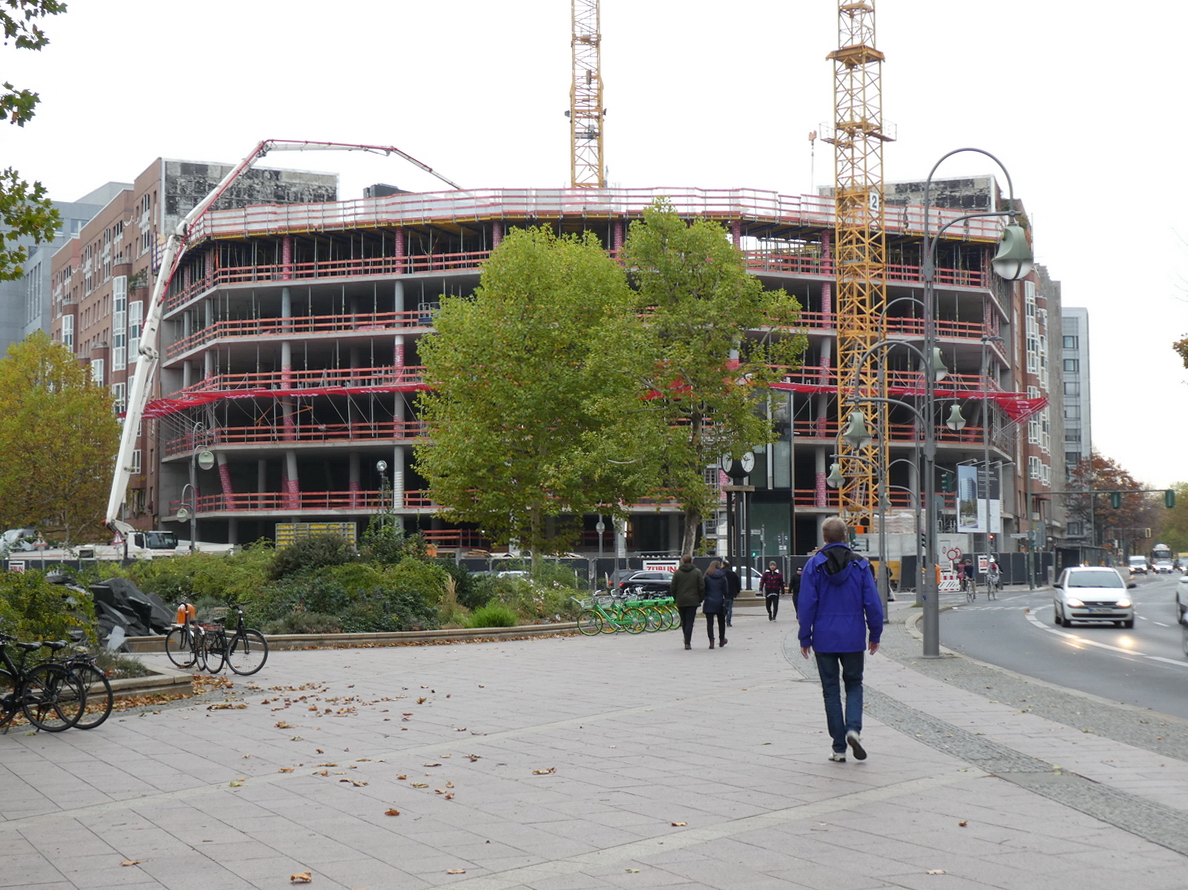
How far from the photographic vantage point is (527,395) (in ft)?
144

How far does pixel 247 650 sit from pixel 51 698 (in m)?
7.19

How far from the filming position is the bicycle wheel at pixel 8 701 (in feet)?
40.2

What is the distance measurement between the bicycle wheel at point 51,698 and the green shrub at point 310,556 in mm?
14924

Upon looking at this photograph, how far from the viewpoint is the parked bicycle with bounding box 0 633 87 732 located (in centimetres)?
1225

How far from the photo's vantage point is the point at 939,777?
9.05 metres

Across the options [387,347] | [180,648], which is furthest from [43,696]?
[387,347]

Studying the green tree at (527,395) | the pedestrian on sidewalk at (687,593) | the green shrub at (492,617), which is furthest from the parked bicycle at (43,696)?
the green tree at (527,395)

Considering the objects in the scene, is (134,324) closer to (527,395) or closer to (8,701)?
(527,395)

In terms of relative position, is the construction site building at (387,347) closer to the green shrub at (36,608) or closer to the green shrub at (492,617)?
the green shrub at (492,617)

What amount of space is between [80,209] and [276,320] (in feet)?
228

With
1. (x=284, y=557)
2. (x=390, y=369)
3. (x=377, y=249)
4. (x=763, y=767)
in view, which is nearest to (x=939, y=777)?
(x=763, y=767)

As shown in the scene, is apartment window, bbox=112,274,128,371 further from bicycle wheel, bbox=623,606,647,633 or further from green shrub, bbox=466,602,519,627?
green shrub, bbox=466,602,519,627

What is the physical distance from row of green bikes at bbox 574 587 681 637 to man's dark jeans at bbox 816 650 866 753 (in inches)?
769

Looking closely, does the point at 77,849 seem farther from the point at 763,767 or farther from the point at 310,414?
the point at 310,414
